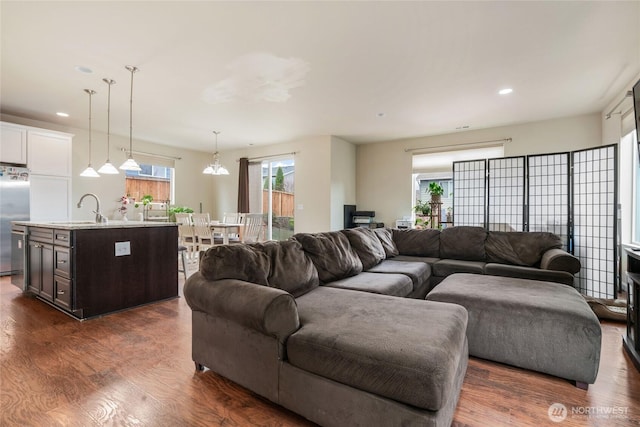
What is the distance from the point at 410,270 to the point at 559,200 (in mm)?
2538

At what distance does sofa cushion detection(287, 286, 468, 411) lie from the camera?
3.79ft

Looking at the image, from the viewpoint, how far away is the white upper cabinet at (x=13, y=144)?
170 inches

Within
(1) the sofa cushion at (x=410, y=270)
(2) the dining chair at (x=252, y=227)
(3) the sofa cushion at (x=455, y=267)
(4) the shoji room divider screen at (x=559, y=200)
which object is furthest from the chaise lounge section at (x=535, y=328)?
(2) the dining chair at (x=252, y=227)

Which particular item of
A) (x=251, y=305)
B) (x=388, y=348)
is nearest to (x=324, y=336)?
(x=388, y=348)

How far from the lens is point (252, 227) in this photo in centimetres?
546

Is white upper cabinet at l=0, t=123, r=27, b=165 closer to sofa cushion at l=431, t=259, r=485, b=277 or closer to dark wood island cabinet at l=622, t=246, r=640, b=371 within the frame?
sofa cushion at l=431, t=259, r=485, b=277

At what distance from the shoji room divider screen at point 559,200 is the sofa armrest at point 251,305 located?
3.69 metres

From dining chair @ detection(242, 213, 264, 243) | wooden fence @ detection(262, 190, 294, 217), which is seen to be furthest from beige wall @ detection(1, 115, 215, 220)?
dining chair @ detection(242, 213, 264, 243)

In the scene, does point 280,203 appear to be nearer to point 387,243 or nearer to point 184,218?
point 184,218

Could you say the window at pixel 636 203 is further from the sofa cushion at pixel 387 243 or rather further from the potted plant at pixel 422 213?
the sofa cushion at pixel 387 243

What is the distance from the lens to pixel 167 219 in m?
6.62

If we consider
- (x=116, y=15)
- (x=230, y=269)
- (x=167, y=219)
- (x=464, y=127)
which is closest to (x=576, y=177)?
(x=464, y=127)

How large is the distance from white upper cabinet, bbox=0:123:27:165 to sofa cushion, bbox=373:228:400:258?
5414 mm

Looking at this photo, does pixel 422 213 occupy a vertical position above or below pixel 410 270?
above
